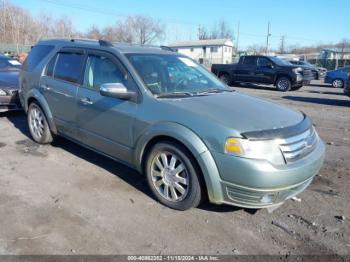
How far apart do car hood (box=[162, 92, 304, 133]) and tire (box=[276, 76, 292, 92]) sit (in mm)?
14026

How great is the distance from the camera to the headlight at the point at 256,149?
3232mm

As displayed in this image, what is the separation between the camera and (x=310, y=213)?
3.83 m

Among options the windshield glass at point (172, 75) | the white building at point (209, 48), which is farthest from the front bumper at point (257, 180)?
the white building at point (209, 48)

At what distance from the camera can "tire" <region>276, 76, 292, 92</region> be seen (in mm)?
17500

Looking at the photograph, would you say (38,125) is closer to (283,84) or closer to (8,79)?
(8,79)

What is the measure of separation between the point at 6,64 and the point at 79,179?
657 centimetres

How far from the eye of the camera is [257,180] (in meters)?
3.22

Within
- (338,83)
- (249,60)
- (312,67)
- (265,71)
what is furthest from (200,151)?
(312,67)

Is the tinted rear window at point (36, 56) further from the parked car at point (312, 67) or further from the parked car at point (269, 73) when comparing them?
the parked car at point (312, 67)

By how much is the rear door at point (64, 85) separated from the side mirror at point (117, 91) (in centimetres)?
108

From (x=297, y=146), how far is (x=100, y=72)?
2662 millimetres

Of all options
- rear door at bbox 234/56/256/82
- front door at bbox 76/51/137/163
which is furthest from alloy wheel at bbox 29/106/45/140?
rear door at bbox 234/56/256/82

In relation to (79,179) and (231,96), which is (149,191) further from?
(231,96)

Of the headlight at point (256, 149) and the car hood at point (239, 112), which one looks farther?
the car hood at point (239, 112)
